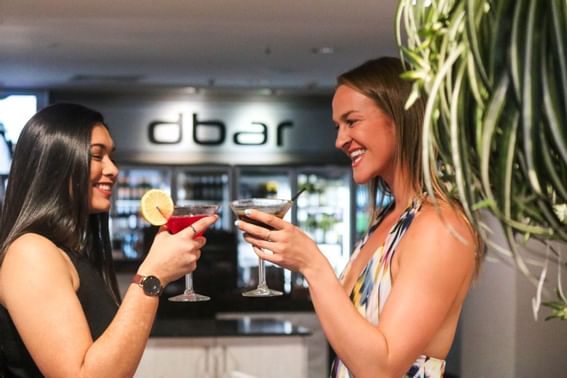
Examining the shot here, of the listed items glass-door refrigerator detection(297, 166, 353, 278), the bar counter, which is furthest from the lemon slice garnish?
glass-door refrigerator detection(297, 166, 353, 278)

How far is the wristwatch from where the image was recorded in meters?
2.19

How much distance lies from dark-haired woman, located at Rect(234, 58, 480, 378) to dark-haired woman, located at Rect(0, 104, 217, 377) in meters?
0.35

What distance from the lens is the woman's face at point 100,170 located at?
7.74ft

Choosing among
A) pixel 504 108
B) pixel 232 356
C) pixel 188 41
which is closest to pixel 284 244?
pixel 504 108

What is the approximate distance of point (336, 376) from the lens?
219 cm

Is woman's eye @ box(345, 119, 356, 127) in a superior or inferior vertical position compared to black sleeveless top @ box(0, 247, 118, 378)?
superior

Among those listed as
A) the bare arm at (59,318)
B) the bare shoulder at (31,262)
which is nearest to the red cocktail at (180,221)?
the bare arm at (59,318)

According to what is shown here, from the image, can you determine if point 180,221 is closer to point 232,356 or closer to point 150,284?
point 150,284

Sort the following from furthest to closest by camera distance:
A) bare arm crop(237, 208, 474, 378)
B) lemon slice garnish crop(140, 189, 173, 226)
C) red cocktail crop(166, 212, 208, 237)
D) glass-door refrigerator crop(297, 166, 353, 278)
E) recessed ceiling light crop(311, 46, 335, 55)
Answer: glass-door refrigerator crop(297, 166, 353, 278), recessed ceiling light crop(311, 46, 335, 55), lemon slice garnish crop(140, 189, 173, 226), red cocktail crop(166, 212, 208, 237), bare arm crop(237, 208, 474, 378)

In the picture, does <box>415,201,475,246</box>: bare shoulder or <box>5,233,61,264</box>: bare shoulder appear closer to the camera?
<box>415,201,475,246</box>: bare shoulder

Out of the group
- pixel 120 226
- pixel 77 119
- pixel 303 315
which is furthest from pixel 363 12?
pixel 120 226

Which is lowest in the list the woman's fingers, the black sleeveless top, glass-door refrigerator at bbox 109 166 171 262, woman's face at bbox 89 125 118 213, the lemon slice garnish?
glass-door refrigerator at bbox 109 166 171 262

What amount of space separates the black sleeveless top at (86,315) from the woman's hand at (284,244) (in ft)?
1.65

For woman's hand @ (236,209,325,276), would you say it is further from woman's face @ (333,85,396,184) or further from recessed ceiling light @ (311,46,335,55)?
recessed ceiling light @ (311,46,335,55)
